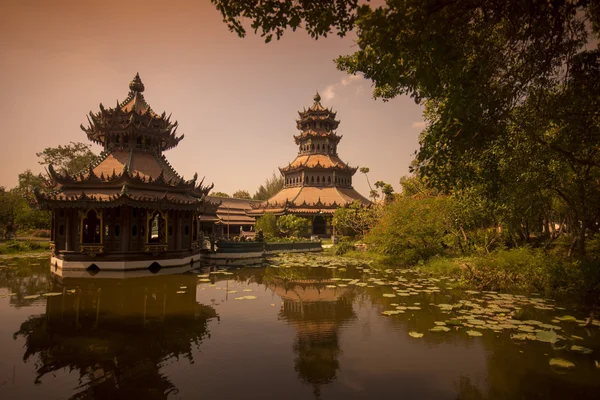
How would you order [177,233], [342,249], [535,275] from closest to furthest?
[535,275] → [177,233] → [342,249]

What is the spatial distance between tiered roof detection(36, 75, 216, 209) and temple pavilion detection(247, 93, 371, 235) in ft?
56.2

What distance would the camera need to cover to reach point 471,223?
16.0 metres

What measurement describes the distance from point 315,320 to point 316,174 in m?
32.1

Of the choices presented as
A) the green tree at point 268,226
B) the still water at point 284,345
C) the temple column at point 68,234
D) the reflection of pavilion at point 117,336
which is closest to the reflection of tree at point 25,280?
the still water at point 284,345

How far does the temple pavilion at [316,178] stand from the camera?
34.9 metres

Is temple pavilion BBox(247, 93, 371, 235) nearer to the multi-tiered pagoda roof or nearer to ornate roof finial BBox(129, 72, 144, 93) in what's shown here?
the multi-tiered pagoda roof

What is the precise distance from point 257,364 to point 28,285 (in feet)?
35.7

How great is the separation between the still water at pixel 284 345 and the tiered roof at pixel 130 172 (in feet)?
13.9

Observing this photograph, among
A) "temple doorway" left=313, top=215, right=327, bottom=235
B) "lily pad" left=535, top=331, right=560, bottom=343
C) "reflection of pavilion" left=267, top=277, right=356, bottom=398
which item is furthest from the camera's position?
"temple doorway" left=313, top=215, right=327, bottom=235

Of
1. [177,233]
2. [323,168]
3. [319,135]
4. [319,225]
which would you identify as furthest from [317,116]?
[177,233]

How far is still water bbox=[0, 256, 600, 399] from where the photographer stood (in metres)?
4.57

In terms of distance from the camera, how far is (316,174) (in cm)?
3928

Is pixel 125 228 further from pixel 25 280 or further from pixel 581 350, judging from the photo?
pixel 581 350

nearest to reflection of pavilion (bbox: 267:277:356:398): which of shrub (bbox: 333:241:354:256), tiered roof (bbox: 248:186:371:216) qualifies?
shrub (bbox: 333:241:354:256)
